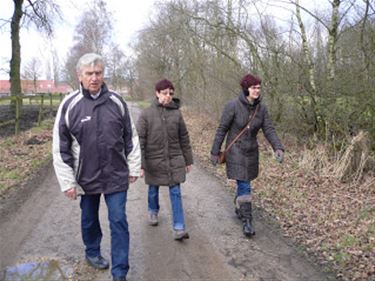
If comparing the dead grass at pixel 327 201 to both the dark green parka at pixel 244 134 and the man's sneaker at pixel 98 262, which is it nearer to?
the dark green parka at pixel 244 134

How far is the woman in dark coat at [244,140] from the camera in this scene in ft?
18.4

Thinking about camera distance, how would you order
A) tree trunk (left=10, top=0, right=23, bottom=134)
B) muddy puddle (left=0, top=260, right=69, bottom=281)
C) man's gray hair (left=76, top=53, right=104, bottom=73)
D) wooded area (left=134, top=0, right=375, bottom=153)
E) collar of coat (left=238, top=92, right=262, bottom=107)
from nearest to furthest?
man's gray hair (left=76, top=53, right=104, bottom=73), muddy puddle (left=0, top=260, right=69, bottom=281), collar of coat (left=238, top=92, right=262, bottom=107), wooded area (left=134, top=0, right=375, bottom=153), tree trunk (left=10, top=0, right=23, bottom=134)

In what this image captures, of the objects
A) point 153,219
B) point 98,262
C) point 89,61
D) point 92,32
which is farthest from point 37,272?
point 92,32

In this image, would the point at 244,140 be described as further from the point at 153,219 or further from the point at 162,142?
the point at 153,219

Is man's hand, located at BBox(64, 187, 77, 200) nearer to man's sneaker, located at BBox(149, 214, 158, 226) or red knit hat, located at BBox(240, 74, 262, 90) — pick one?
man's sneaker, located at BBox(149, 214, 158, 226)

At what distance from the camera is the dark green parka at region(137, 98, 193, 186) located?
5469mm

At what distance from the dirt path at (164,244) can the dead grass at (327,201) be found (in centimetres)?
33

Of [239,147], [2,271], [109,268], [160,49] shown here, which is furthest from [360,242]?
[160,49]

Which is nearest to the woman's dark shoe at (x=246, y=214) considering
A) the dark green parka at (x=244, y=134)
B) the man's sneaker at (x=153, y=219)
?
the dark green parka at (x=244, y=134)

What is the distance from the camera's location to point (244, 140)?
5.66m

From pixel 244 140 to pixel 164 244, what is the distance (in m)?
1.61

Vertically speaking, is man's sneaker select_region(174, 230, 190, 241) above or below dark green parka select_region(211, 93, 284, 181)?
below

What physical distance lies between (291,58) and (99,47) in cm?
3978

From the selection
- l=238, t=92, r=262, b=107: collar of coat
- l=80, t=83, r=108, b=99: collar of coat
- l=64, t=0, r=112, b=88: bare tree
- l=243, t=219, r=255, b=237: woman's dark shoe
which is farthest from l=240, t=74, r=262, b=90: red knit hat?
l=64, t=0, r=112, b=88: bare tree
